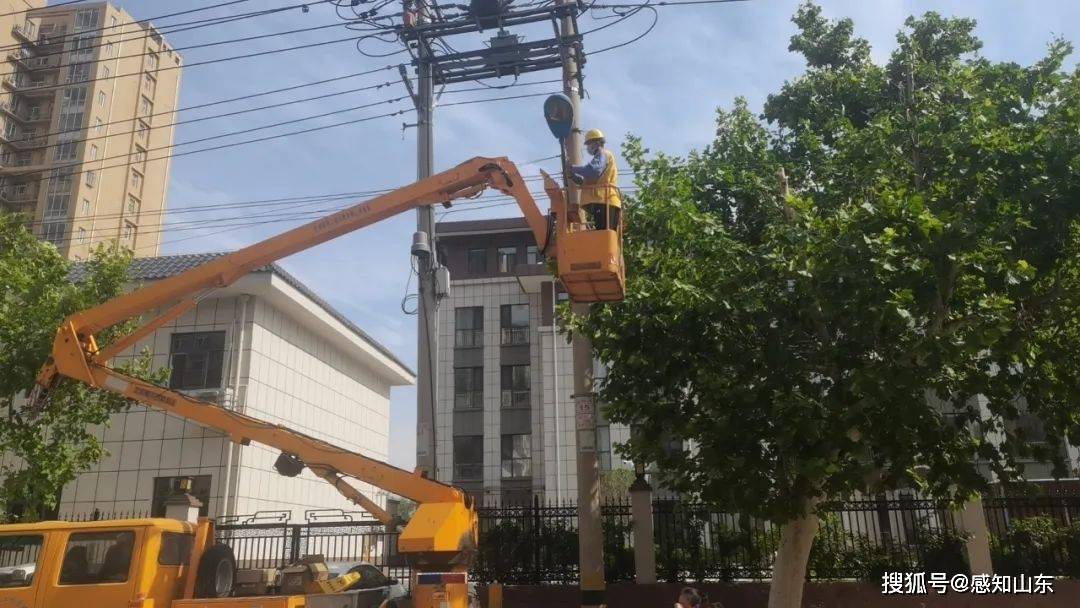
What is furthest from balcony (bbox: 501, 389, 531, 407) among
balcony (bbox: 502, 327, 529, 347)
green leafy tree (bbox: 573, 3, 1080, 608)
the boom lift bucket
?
the boom lift bucket

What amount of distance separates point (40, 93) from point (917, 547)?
75022 millimetres

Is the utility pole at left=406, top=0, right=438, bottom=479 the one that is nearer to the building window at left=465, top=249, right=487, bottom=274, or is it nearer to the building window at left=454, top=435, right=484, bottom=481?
the building window at left=454, top=435, right=484, bottom=481

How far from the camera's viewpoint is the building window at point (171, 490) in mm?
20922

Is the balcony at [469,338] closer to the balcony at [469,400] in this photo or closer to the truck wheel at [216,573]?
the balcony at [469,400]

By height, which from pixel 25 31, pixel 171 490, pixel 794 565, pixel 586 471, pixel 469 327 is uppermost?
pixel 25 31

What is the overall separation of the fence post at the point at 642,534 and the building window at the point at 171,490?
12.6 m

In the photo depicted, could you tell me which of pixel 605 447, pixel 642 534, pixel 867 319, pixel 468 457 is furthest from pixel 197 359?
pixel 867 319

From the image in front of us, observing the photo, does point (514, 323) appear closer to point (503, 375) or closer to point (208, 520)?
point (503, 375)

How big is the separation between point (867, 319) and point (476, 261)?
29962mm

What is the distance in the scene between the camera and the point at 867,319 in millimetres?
9508

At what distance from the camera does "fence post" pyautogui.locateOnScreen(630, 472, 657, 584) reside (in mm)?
13891

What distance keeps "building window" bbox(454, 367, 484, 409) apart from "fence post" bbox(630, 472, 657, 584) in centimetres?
2158

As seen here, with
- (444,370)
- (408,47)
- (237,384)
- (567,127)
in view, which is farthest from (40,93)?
(567,127)

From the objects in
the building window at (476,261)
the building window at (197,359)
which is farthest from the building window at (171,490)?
the building window at (476,261)
